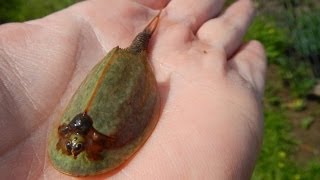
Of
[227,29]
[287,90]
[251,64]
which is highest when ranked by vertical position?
[227,29]

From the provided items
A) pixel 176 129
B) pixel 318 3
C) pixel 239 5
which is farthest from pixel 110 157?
pixel 318 3

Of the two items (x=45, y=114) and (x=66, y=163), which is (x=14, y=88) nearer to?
(x=45, y=114)

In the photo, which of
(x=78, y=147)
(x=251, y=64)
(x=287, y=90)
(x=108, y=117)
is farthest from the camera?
(x=287, y=90)

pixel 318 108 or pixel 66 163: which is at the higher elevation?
pixel 66 163

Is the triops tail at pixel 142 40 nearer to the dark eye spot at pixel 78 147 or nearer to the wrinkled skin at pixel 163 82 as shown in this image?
the wrinkled skin at pixel 163 82

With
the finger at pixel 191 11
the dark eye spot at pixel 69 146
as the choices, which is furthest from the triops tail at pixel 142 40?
the dark eye spot at pixel 69 146

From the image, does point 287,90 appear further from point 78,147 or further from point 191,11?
point 78,147

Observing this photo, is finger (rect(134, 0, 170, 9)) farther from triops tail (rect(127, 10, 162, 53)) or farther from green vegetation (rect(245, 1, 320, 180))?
green vegetation (rect(245, 1, 320, 180))

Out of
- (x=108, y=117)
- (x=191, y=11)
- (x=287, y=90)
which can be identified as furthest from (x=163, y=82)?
(x=287, y=90)
